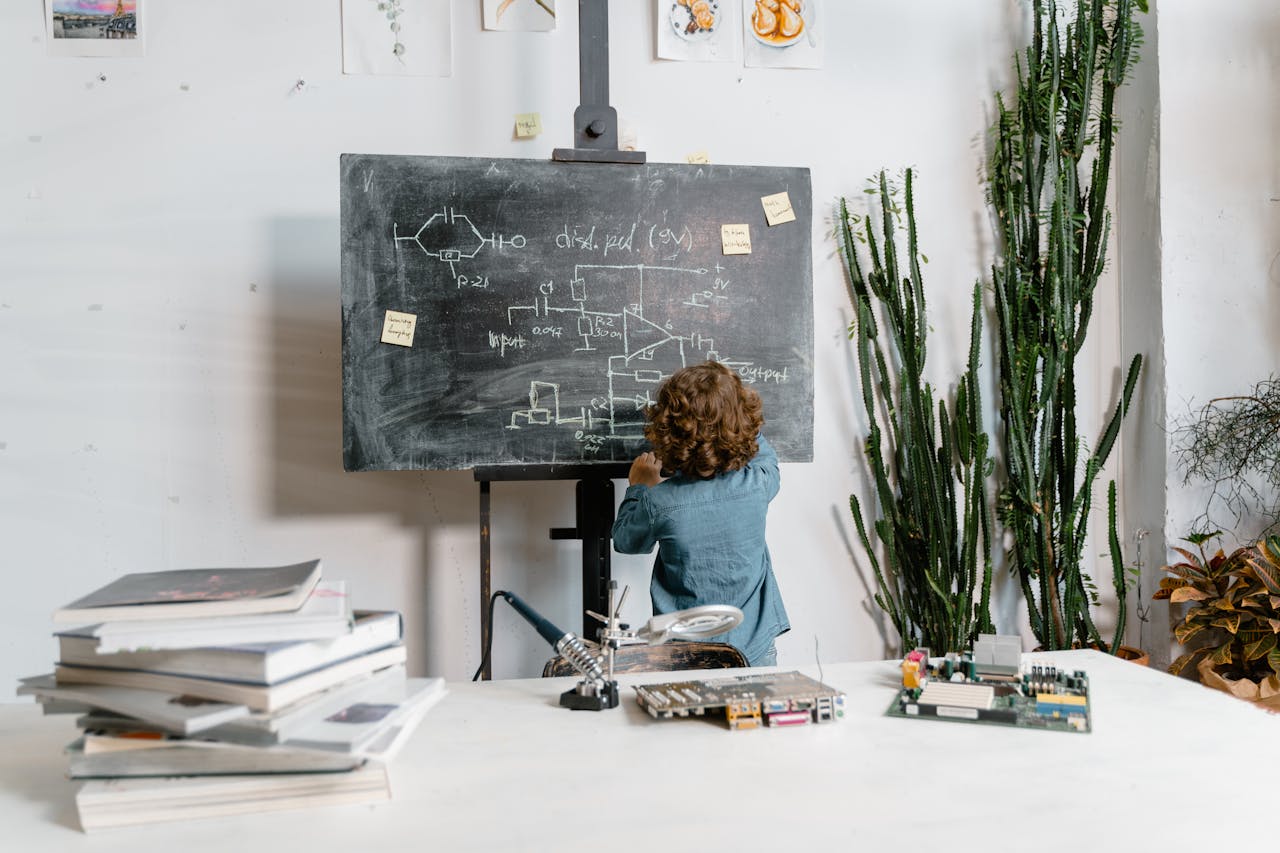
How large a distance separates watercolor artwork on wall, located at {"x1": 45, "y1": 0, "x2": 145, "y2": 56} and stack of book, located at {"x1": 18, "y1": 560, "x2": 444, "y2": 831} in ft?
7.45

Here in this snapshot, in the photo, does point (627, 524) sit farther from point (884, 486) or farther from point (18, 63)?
point (18, 63)

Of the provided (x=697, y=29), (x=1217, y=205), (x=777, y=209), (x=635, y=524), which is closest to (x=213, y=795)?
(x=635, y=524)

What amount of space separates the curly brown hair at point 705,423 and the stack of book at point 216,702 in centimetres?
125

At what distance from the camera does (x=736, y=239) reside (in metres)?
2.78

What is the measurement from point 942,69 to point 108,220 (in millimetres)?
2625

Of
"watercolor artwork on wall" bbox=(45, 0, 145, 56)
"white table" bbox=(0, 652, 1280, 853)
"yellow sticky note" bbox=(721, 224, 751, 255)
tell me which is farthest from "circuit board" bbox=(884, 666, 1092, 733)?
"watercolor artwork on wall" bbox=(45, 0, 145, 56)

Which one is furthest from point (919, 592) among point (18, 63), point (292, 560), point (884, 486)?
point (18, 63)

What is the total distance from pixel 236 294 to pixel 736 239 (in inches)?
57.6

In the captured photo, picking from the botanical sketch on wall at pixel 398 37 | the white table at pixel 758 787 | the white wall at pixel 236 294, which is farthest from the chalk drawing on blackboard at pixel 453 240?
the white table at pixel 758 787

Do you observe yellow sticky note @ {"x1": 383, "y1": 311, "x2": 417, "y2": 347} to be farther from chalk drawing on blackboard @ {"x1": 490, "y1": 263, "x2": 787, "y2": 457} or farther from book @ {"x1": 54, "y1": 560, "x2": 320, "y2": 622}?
book @ {"x1": 54, "y1": 560, "x2": 320, "y2": 622}

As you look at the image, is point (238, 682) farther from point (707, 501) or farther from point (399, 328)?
point (399, 328)

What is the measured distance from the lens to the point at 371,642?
1159 mm

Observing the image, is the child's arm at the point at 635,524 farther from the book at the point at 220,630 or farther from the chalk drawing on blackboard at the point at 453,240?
the book at the point at 220,630

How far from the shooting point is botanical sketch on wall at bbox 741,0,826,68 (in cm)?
310
